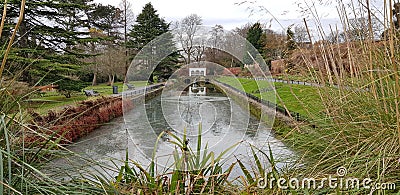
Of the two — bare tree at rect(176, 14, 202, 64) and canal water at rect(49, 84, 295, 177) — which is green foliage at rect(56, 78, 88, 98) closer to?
canal water at rect(49, 84, 295, 177)

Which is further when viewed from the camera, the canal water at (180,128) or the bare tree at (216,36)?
the bare tree at (216,36)

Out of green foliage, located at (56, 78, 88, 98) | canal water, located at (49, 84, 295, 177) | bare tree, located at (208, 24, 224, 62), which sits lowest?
canal water, located at (49, 84, 295, 177)

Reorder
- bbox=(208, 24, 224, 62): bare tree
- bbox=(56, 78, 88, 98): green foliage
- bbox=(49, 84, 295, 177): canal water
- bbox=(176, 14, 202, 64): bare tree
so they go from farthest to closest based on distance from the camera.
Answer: bbox=(56, 78, 88, 98): green foliage < bbox=(176, 14, 202, 64): bare tree < bbox=(208, 24, 224, 62): bare tree < bbox=(49, 84, 295, 177): canal water

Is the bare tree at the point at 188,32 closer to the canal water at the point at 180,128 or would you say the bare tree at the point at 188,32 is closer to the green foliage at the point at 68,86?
the canal water at the point at 180,128

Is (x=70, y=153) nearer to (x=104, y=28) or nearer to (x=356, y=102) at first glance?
(x=356, y=102)

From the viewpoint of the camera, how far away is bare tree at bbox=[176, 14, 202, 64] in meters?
2.96

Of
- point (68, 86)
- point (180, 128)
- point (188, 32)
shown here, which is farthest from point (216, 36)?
point (68, 86)

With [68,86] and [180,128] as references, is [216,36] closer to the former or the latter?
[180,128]

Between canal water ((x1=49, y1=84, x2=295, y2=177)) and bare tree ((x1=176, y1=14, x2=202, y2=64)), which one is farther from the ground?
bare tree ((x1=176, y1=14, x2=202, y2=64))

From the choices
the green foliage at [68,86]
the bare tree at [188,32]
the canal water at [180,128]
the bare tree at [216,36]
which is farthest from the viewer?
the green foliage at [68,86]

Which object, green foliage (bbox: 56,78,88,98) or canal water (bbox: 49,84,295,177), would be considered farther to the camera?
green foliage (bbox: 56,78,88,98)

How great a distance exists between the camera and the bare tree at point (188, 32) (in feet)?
9.70

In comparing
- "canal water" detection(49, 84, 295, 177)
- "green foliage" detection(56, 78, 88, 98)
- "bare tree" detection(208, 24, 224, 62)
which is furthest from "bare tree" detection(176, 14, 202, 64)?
"green foliage" detection(56, 78, 88, 98)

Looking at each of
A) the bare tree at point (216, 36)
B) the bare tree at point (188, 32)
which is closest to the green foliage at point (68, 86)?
the bare tree at point (188, 32)
